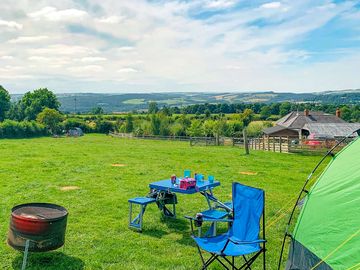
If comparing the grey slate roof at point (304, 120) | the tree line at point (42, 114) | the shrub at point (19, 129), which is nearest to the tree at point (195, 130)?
the grey slate roof at point (304, 120)

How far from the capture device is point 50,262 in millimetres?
5898

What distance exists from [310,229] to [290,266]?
0.71m

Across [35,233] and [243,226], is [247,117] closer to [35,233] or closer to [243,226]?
[243,226]

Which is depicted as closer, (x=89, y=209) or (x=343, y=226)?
(x=343, y=226)

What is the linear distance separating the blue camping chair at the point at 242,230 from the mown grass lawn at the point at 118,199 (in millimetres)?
863

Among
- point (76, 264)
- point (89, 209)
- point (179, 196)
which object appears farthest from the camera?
point (179, 196)

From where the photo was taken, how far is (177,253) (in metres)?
6.48

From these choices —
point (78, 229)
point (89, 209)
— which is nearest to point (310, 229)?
point (78, 229)

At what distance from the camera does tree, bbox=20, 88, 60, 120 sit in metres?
79.1

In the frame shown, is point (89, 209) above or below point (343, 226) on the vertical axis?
below

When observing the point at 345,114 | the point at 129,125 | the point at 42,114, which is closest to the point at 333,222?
the point at 129,125

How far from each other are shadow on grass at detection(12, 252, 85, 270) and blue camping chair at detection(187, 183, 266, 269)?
206 centimetres

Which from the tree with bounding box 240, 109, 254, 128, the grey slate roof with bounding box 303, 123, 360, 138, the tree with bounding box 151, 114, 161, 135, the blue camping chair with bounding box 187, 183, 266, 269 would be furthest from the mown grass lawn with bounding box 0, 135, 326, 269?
the tree with bounding box 240, 109, 254, 128

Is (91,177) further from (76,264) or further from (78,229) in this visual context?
(76,264)
